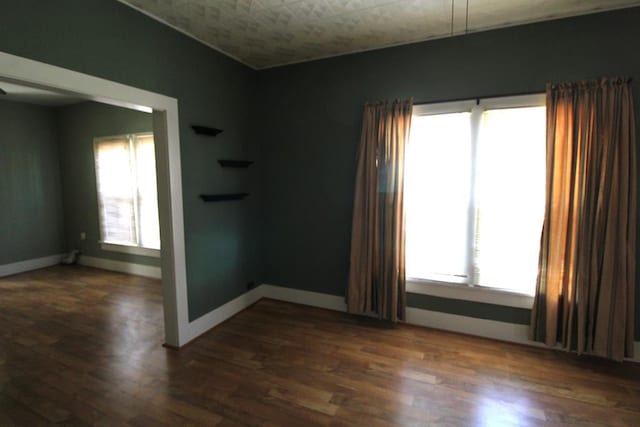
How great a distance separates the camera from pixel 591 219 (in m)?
2.38

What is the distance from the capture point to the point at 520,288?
268 cm

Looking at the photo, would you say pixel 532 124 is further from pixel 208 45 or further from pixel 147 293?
pixel 147 293

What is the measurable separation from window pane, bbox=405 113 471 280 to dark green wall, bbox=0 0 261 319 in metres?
1.86

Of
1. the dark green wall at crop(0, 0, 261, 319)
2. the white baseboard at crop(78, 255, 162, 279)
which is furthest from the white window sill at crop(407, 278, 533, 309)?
the white baseboard at crop(78, 255, 162, 279)

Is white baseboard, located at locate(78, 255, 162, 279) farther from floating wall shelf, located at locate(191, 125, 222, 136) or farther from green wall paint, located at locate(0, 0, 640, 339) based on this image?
floating wall shelf, located at locate(191, 125, 222, 136)

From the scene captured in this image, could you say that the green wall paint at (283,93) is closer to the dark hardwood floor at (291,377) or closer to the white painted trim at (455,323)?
the white painted trim at (455,323)

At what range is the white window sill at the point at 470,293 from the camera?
106 inches

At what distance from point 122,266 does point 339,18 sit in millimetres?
4859

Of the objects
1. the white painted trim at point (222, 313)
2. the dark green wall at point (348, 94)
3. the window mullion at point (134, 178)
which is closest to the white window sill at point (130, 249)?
the window mullion at point (134, 178)

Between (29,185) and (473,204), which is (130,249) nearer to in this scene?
(29,185)

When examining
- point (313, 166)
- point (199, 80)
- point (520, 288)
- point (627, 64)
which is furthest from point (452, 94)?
point (199, 80)

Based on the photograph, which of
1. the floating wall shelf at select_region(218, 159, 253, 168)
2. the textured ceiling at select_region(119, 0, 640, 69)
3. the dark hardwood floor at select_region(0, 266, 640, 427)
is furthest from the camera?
the floating wall shelf at select_region(218, 159, 253, 168)

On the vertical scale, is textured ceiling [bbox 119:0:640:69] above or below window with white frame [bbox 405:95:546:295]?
above

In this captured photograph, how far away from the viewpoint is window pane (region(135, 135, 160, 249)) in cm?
448
